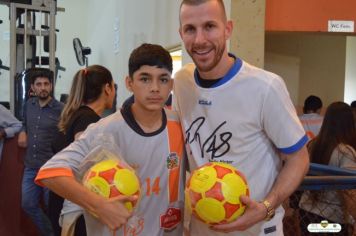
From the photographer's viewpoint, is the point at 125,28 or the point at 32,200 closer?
the point at 32,200

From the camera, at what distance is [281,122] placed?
1.75 m

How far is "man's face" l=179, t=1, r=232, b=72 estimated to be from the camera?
5.83 feet

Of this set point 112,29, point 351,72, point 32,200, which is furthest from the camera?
point 351,72

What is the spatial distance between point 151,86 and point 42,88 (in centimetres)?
313

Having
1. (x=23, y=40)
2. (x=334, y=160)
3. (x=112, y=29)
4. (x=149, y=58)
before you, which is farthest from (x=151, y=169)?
(x=112, y=29)

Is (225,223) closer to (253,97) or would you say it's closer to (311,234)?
(253,97)

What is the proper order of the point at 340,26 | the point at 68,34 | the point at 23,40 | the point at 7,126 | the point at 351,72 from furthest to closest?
the point at 68,34, the point at 351,72, the point at 23,40, the point at 7,126, the point at 340,26

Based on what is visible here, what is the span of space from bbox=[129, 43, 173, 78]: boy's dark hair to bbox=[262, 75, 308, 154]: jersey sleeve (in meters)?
0.46

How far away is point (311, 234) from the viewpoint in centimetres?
268

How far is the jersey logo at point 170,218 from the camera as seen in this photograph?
191cm

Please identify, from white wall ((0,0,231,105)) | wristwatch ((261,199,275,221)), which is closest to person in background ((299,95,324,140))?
white wall ((0,0,231,105))

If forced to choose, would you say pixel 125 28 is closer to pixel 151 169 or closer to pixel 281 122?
pixel 151 169

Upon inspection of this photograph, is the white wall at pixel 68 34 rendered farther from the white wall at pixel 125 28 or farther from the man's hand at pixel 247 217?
the man's hand at pixel 247 217

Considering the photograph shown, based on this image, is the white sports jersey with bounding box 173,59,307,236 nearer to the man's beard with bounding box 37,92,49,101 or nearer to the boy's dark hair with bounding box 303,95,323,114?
the man's beard with bounding box 37,92,49,101
